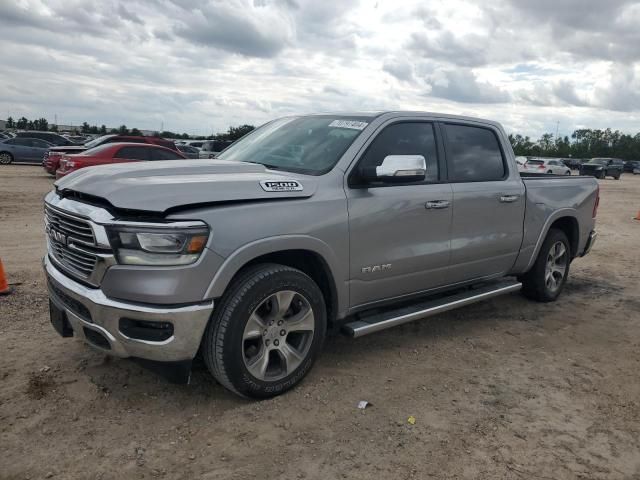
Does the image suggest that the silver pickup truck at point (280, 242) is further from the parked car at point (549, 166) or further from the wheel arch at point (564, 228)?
the parked car at point (549, 166)

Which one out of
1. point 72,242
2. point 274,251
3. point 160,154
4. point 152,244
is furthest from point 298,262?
point 160,154

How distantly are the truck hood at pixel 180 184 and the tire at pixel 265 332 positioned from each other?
50 centimetres

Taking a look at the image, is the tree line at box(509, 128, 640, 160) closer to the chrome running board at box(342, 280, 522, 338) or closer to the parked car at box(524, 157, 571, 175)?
the parked car at box(524, 157, 571, 175)

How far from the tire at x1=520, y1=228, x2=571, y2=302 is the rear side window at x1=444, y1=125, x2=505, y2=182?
1181mm

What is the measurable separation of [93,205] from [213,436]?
152 centimetres

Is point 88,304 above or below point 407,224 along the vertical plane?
below

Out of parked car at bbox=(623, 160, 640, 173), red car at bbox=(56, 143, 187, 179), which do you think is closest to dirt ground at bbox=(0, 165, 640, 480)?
red car at bbox=(56, 143, 187, 179)

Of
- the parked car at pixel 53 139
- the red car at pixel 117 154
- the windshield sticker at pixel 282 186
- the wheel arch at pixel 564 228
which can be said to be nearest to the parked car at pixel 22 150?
the parked car at pixel 53 139

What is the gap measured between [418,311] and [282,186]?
1.61 metres

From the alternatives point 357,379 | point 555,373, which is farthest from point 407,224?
point 555,373

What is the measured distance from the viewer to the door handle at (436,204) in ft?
14.6

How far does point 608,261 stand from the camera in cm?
893

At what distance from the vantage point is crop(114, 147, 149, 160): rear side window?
15734 millimetres

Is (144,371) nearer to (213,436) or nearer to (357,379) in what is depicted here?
(213,436)
